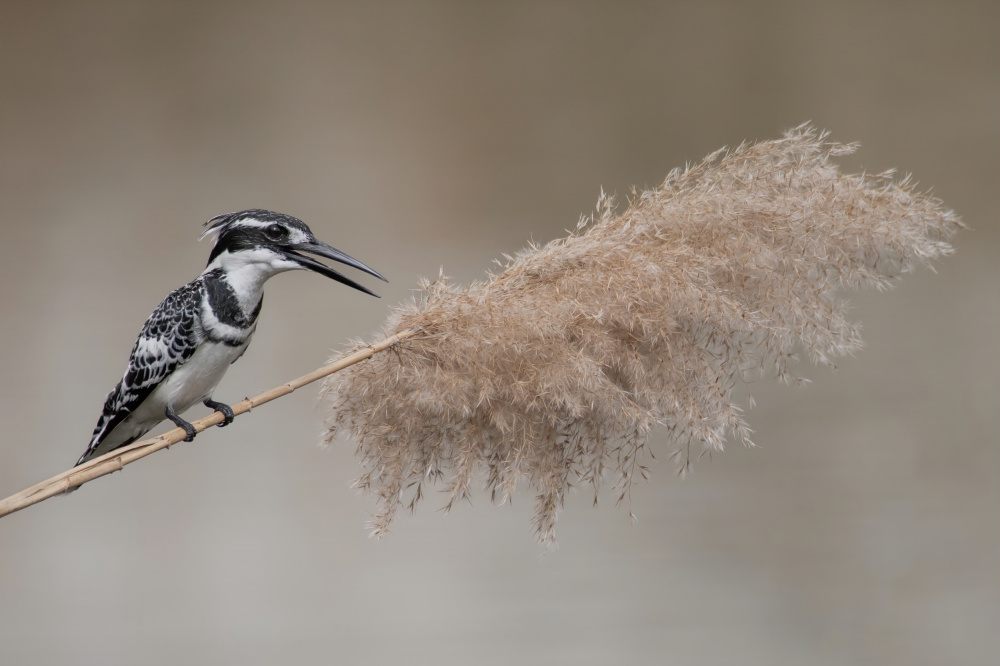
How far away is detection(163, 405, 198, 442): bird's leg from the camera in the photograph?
2.48ft

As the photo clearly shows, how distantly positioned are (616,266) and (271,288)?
1.35 metres

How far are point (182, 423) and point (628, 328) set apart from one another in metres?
0.44

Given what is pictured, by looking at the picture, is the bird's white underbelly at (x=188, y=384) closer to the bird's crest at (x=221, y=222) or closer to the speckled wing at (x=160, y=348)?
the speckled wing at (x=160, y=348)

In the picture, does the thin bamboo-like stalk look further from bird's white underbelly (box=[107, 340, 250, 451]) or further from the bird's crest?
the bird's crest

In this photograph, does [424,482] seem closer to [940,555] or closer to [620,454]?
[620,454]

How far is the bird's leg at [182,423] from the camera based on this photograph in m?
0.75

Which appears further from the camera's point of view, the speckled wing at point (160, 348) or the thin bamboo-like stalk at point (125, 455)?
the speckled wing at point (160, 348)

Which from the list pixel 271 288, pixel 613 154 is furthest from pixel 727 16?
pixel 271 288

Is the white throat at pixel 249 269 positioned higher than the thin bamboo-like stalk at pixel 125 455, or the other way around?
the white throat at pixel 249 269

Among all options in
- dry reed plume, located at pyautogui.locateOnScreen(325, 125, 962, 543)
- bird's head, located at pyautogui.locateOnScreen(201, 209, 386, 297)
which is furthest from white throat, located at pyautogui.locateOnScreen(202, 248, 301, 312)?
dry reed plume, located at pyautogui.locateOnScreen(325, 125, 962, 543)

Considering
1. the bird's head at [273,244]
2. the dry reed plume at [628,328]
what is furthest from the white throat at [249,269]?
the dry reed plume at [628,328]

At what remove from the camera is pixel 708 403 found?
0.82 meters

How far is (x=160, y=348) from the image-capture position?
791 mm

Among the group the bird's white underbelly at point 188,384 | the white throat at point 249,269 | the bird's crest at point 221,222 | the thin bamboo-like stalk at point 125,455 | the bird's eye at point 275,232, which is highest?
the bird's crest at point 221,222
